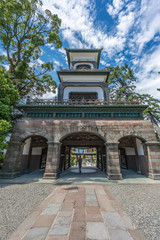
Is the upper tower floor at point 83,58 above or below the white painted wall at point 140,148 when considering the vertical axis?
above

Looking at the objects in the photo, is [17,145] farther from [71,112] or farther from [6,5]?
[6,5]

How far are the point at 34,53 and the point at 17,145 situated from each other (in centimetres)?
1266

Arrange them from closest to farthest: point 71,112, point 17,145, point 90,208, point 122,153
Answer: point 90,208 < point 17,145 < point 71,112 < point 122,153

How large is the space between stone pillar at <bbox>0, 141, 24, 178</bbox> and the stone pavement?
629 centimetres

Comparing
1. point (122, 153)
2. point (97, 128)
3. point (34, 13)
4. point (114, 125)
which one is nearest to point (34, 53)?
point (34, 13)

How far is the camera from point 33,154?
506 inches

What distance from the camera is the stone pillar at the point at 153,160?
8961 mm

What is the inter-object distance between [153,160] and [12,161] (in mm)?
12845

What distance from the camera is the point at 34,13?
13.0m

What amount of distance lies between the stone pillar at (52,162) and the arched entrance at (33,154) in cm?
309

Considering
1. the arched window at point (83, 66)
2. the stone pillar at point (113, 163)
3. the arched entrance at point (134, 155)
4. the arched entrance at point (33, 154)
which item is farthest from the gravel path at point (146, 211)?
the arched window at point (83, 66)

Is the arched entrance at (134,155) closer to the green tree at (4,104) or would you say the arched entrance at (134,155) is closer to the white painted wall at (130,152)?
the white painted wall at (130,152)

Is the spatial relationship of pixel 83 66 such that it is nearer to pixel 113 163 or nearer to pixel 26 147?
pixel 26 147

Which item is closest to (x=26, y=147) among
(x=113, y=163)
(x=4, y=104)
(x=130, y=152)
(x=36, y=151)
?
(x=36, y=151)
